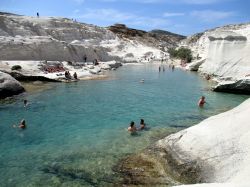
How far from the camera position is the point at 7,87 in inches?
1364

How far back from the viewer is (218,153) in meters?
14.0

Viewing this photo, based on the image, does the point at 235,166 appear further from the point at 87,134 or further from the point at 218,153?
the point at 87,134

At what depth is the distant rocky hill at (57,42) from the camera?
187 ft

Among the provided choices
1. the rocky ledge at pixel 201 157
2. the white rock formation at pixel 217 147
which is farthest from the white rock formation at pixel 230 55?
the rocky ledge at pixel 201 157

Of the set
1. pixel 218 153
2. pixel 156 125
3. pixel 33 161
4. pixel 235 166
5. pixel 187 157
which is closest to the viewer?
pixel 235 166

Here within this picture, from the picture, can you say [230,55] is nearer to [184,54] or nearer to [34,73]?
[34,73]

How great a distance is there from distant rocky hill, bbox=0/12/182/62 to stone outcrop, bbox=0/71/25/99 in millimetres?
19604

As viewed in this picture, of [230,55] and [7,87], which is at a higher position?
[230,55]

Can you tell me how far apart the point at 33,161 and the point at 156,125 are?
9.80 m

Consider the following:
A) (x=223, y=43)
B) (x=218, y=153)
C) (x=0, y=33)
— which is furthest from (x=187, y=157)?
(x=0, y=33)

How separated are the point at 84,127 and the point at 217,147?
11.4 m

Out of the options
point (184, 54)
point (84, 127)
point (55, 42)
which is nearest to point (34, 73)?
point (55, 42)

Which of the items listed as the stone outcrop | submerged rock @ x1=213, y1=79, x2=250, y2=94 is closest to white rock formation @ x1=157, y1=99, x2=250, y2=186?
submerged rock @ x1=213, y1=79, x2=250, y2=94

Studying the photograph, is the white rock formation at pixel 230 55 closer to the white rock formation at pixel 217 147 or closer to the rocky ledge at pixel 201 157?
the white rock formation at pixel 217 147
